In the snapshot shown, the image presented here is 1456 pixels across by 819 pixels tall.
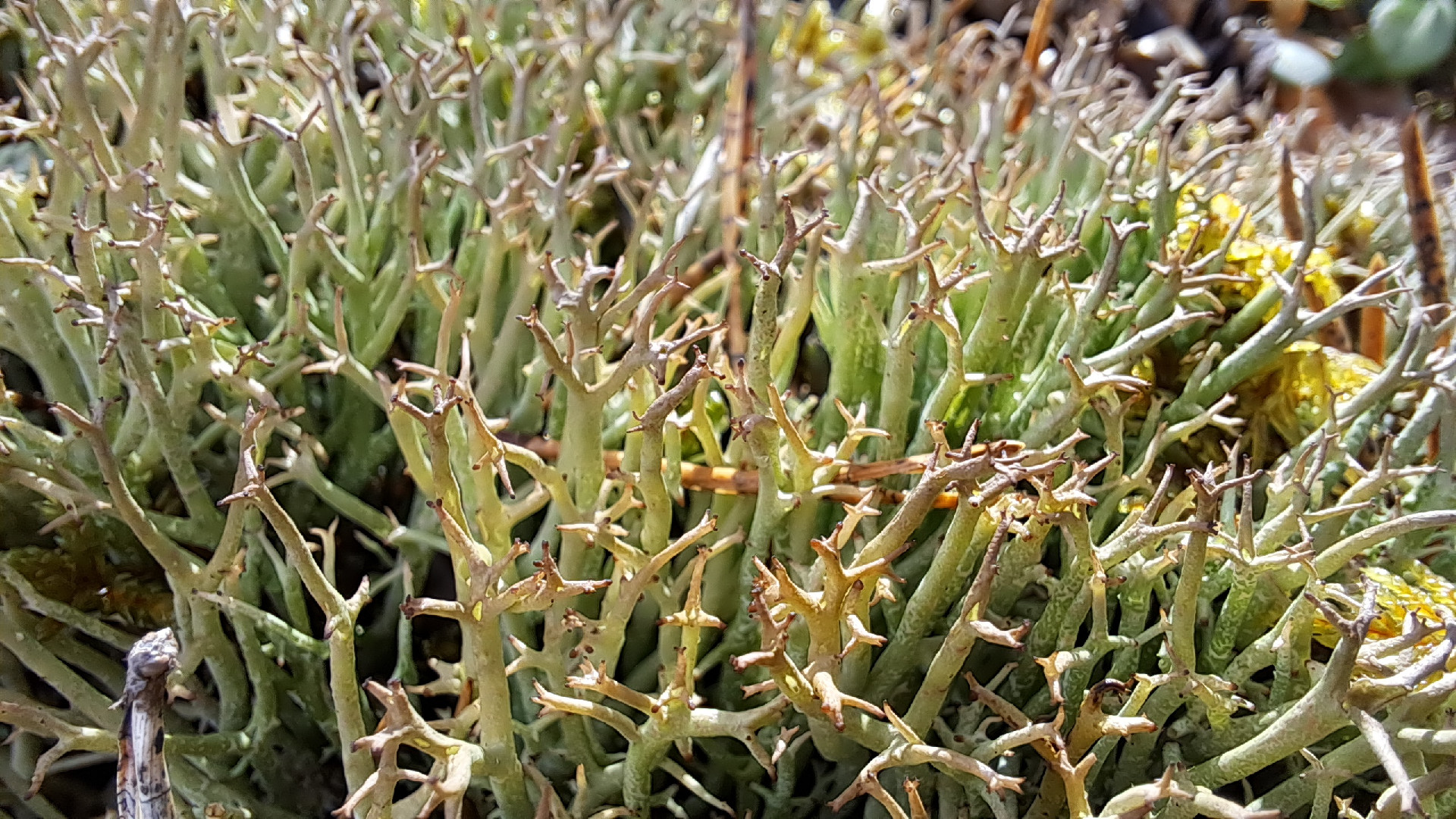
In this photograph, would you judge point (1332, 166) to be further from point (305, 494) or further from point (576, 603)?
point (305, 494)

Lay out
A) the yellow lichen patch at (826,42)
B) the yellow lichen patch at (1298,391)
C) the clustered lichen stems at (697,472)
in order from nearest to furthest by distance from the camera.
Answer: the clustered lichen stems at (697,472) → the yellow lichen patch at (1298,391) → the yellow lichen patch at (826,42)

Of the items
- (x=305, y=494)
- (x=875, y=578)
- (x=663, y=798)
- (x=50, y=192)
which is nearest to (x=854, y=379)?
(x=875, y=578)

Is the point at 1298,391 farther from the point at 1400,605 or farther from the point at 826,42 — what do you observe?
the point at 826,42

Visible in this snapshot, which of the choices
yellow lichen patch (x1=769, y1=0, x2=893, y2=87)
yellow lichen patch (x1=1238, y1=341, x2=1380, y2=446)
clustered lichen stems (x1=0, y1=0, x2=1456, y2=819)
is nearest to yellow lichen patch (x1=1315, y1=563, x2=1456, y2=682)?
clustered lichen stems (x1=0, y1=0, x2=1456, y2=819)

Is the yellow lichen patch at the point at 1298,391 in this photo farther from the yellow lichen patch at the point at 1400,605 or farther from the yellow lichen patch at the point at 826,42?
the yellow lichen patch at the point at 826,42

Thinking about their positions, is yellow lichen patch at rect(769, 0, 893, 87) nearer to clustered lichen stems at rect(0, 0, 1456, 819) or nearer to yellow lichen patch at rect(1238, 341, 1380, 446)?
clustered lichen stems at rect(0, 0, 1456, 819)

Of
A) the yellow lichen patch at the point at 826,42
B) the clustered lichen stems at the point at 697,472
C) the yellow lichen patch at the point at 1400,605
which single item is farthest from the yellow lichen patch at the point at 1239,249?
the yellow lichen patch at the point at 826,42

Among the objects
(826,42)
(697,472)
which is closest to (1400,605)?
(697,472)
